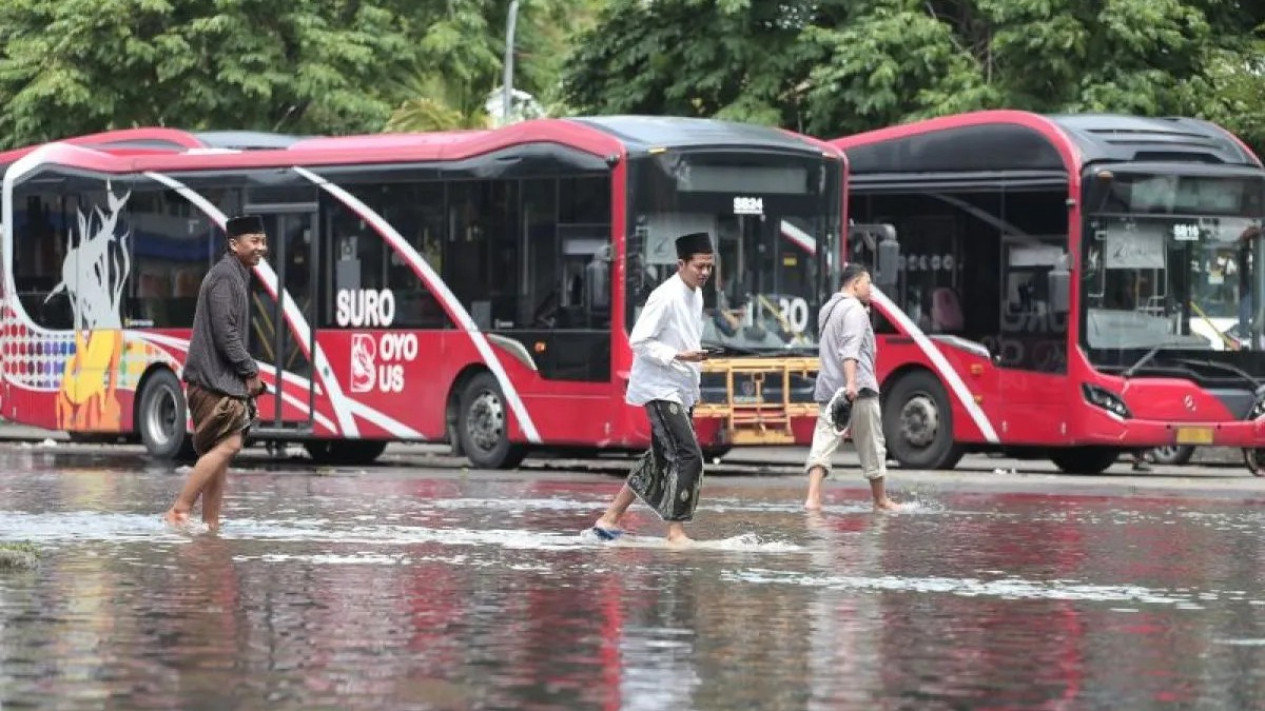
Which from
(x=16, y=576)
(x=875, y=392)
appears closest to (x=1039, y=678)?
(x=16, y=576)

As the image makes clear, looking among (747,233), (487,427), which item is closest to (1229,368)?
(747,233)

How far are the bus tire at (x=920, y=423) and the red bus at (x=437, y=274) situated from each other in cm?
179

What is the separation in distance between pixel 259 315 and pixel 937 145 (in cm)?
666

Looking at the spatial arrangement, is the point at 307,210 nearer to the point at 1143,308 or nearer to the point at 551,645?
the point at 1143,308

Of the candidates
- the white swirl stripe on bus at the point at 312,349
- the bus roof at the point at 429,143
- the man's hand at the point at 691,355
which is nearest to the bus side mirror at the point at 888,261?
the bus roof at the point at 429,143

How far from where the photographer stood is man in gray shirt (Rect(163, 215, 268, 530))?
18062 mm

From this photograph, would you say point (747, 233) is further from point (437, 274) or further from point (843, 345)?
point (843, 345)

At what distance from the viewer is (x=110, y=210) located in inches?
1278

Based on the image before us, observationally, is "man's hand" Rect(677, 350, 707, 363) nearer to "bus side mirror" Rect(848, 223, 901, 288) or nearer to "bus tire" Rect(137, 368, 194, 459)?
"bus side mirror" Rect(848, 223, 901, 288)

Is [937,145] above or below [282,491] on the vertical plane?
above

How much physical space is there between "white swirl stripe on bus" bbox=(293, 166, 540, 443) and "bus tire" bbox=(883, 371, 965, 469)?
140 inches

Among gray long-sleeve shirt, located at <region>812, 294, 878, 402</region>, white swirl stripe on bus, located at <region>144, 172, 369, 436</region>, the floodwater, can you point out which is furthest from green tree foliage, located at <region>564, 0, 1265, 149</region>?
the floodwater

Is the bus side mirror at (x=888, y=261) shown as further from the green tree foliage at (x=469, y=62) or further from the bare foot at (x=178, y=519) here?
the green tree foliage at (x=469, y=62)

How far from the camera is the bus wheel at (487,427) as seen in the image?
28.4 metres
